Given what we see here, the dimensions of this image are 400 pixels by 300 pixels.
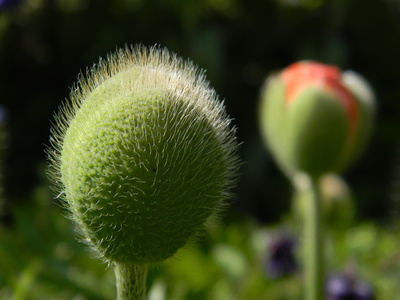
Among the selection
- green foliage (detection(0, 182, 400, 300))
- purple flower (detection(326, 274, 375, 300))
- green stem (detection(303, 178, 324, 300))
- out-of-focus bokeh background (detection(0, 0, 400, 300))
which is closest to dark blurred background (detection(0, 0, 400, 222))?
out-of-focus bokeh background (detection(0, 0, 400, 300))

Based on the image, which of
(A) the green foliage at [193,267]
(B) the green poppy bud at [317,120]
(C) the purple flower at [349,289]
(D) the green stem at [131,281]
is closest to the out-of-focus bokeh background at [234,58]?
(A) the green foliage at [193,267]

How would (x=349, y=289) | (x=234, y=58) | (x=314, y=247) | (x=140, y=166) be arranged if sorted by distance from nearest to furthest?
(x=140, y=166) → (x=314, y=247) → (x=349, y=289) → (x=234, y=58)

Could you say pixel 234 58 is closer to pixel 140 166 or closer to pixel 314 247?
pixel 314 247

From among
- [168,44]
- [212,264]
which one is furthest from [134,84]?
[168,44]

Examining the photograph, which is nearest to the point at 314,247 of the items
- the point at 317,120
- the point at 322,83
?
the point at 317,120

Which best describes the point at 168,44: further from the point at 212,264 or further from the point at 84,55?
the point at 212,264

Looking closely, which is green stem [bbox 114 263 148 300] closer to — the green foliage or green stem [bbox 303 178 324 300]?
the green foliage
